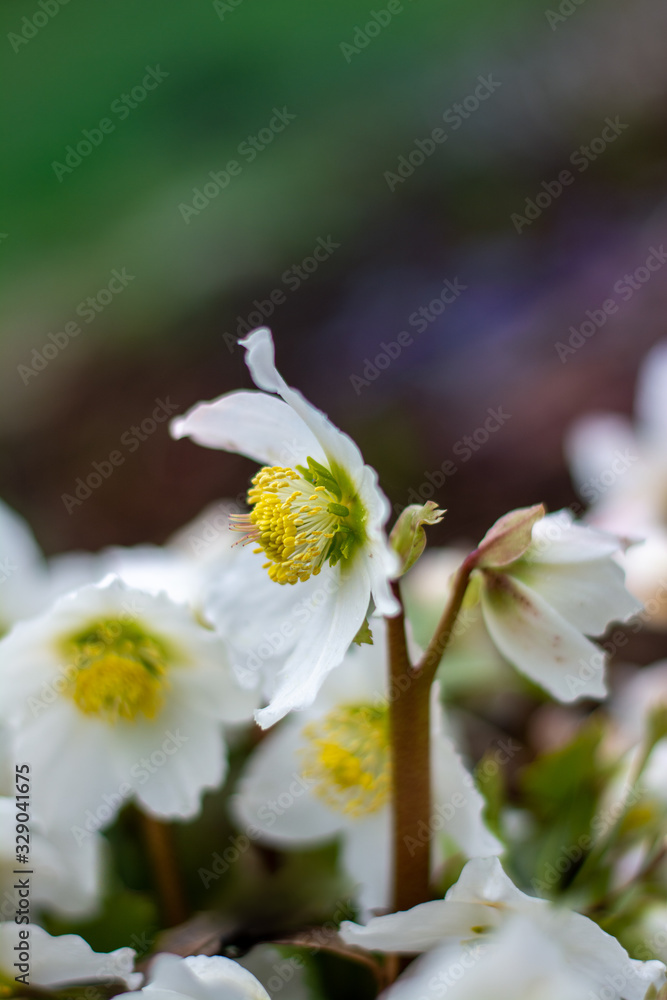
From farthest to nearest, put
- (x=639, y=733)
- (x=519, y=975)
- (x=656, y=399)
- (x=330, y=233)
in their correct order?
(x=330, y=233), (x=656, y=399), (x=639, y=733), (x=519, y=975)

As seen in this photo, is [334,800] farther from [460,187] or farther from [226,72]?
[226,72]

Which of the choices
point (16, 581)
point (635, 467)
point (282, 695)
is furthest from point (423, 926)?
point (635, 467)

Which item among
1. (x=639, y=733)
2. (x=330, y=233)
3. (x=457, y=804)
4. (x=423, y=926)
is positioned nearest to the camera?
(x=423, y=926)

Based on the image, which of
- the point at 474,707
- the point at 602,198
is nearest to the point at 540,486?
the point at 474,707

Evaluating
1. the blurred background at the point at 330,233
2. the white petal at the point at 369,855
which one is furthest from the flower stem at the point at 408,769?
the blurred background at the point at 330,233

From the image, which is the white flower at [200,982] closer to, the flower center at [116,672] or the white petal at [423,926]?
the white petal at [423,926]

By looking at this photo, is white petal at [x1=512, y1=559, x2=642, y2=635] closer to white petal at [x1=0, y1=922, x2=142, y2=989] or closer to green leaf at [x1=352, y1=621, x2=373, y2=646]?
green leaf at [x1=352, y1=621, x2=373, y2=646]

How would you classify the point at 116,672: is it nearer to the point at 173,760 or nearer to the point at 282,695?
the point at 173,760
